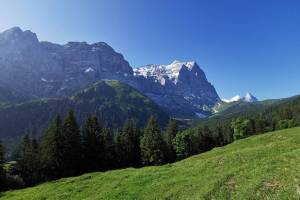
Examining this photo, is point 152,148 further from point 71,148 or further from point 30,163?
point 30,163

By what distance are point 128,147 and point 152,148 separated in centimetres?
1239

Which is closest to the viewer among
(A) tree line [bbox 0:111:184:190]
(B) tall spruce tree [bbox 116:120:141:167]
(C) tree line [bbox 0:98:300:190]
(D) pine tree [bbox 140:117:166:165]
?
(A) tree line [bbox 0:111:184:190]

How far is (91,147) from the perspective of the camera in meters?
99.2

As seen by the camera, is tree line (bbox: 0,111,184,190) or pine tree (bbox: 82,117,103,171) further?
pine tree (bbox: 82,117,103,171)

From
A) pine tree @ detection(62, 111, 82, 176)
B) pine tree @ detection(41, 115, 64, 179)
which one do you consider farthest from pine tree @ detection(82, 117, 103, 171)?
pine tree @ detection(41, 115, 64, 179)

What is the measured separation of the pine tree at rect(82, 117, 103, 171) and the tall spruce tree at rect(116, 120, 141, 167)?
554 inches

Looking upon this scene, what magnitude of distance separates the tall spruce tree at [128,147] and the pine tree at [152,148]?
594 cm

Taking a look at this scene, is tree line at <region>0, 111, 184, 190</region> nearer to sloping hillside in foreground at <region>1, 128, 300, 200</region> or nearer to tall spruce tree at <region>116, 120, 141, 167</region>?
tall spruce tree at <region>116, 120, 141, 167</region>

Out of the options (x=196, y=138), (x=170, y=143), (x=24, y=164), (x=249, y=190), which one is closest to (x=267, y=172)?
(x=249, y=190)

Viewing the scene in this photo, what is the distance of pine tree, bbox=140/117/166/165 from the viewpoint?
356 ft

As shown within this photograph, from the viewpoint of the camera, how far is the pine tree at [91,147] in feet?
320

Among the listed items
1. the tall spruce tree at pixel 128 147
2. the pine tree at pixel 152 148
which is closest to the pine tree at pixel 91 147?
the tall spruce tree at pixel 128 147

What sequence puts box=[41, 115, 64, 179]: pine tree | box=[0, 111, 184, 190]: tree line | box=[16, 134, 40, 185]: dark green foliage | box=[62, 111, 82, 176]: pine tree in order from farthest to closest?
box=[16, 134, 40, 185]: dark green foliage, box=[62, 111, 82, 176]: pine tree, box=[0, 111, 184, 190]: tree line, box=[41, 115, 64, 179]: pine tree

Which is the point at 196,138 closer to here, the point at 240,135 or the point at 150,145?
the point at 240,135
